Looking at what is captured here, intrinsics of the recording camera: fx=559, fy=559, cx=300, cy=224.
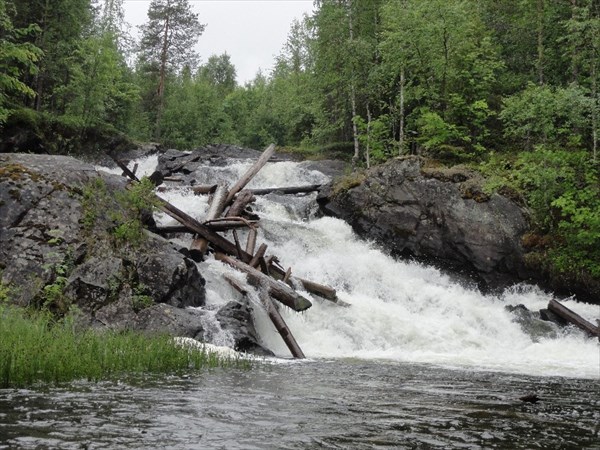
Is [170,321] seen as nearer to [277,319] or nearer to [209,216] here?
[277,319]

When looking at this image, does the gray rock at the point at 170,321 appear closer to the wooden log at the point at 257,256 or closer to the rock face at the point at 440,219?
the wooden log at the point at 257,256

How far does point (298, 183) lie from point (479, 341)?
16313 mm

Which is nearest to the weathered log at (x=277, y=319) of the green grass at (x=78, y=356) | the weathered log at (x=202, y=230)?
the weathered log at (x=202, y=230)

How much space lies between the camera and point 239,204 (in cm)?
1992

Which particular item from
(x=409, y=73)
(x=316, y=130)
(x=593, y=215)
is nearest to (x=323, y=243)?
(x=593, y=215)

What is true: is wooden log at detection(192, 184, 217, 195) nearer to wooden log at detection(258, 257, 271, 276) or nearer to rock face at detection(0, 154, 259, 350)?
wooden log at detection(258, 257, 271, 276)

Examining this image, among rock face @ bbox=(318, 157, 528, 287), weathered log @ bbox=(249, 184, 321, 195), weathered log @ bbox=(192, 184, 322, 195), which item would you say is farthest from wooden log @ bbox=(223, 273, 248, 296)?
weathered log @ bbox=(249, 184, 321, 195)

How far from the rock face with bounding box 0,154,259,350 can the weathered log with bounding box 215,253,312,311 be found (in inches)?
64.5

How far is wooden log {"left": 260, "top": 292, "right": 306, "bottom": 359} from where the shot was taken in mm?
12750

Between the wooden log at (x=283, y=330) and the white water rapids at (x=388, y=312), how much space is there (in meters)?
0.51

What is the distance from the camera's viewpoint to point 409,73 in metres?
30.9

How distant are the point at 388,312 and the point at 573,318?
6018 millimetres

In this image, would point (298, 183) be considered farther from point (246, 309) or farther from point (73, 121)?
point (246, 309)

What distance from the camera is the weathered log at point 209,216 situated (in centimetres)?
1688
